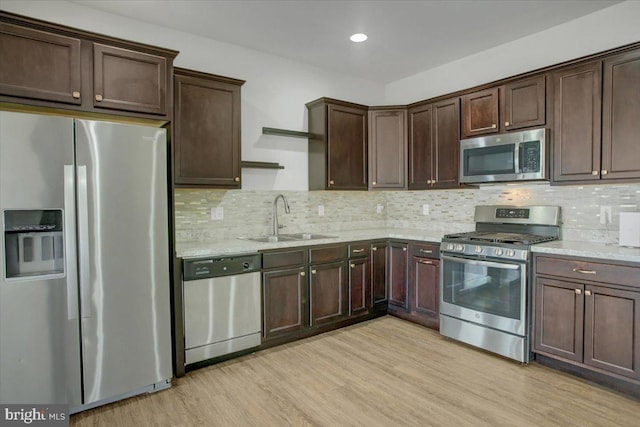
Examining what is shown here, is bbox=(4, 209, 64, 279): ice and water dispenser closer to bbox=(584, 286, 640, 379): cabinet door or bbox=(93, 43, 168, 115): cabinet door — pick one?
bbox=(93, 43, 168, 115): cabinet door

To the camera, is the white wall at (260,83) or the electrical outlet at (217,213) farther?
the electrical outlet at (217,213)

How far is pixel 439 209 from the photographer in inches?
171

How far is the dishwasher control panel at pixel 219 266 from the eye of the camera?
109 inches

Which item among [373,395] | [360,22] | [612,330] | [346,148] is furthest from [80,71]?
[612,330]

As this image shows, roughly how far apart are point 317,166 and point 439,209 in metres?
1.54

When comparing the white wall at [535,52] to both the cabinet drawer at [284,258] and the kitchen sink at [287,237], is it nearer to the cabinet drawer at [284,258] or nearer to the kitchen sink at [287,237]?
the kitchen sink at [287,237]

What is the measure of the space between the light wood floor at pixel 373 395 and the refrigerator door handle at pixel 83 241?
0.75 meters

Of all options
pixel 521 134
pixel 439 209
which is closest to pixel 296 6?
pixel 521 134

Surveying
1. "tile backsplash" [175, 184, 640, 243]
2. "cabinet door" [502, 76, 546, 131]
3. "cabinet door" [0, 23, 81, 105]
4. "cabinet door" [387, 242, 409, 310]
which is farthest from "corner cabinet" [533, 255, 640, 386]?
"cabinet door" [0, 23, 81, 105]

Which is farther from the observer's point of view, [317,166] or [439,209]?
[439,209]

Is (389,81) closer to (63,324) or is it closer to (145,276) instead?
(145,276)

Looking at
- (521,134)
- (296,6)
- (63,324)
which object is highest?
(296,6)

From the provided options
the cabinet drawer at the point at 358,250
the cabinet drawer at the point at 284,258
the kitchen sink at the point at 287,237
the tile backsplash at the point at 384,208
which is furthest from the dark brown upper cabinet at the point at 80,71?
the cabinet drawer at the point at 358,250

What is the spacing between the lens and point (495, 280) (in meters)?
3.10
